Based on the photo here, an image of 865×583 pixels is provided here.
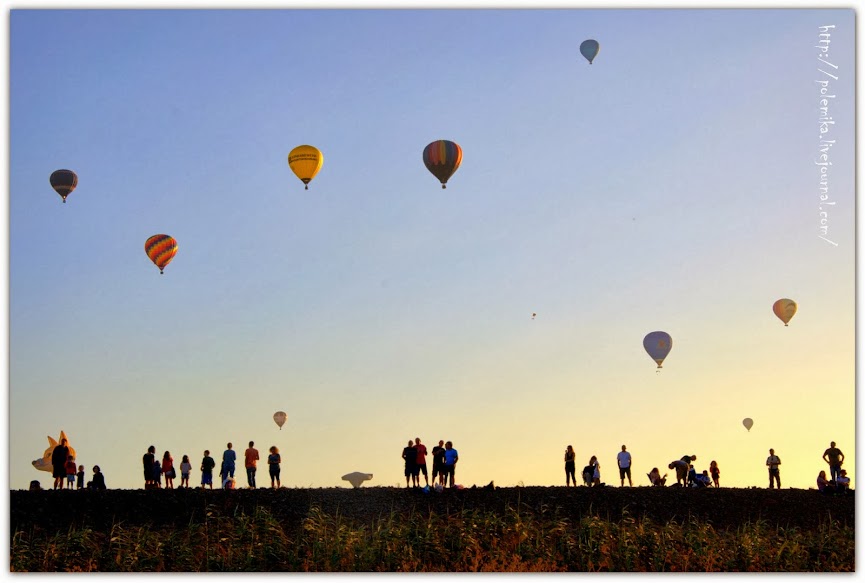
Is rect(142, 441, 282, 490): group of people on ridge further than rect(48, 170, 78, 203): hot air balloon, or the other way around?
rect(48, 170, 78, 203): hot air balloon

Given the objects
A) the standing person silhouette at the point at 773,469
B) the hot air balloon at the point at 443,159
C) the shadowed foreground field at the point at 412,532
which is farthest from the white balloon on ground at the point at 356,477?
the hot air balloon at the point at 443,159

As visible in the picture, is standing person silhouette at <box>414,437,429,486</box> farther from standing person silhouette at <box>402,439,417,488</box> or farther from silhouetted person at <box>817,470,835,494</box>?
silhouetted person at <box>817,470,835,494</box>

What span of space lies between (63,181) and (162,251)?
5829mm

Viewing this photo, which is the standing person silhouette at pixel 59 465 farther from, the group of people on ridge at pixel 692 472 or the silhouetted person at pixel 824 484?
the silhouetted person at pixel 824 484

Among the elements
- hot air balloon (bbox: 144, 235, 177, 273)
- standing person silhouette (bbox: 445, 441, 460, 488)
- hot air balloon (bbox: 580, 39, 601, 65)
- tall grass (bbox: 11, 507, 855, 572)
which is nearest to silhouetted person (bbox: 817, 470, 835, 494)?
tall grass (bbox: 11, 507, 855, 572)

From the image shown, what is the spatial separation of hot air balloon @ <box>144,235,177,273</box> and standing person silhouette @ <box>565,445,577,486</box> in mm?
22179

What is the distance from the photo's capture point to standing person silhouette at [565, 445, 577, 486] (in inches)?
1870

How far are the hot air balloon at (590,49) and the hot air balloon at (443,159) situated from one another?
6.49 metres

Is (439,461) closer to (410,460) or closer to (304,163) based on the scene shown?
(410,460)

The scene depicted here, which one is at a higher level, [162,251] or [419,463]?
[162,251]

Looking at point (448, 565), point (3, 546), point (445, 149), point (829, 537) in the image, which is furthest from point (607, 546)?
point (445, 149)

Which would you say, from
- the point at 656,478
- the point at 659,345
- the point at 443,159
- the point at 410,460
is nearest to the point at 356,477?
the point at 410,460

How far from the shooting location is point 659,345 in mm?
64375

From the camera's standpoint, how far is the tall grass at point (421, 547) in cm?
3606
